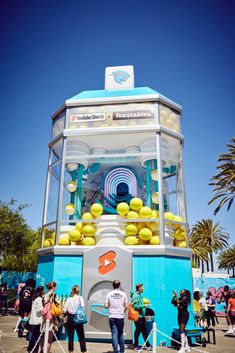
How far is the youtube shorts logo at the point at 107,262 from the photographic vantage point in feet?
31.3

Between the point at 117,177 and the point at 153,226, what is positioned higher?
the point at 117,177

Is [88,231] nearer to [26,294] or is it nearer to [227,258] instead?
[26,294]

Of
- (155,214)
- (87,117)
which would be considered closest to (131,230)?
(155,214)

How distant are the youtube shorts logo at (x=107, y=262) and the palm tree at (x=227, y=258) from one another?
33616mm

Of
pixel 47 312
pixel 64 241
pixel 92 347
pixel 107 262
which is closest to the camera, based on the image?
pixel 47 312

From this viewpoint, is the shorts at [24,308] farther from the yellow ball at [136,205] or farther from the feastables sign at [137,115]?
the feastables sign at [137,115]

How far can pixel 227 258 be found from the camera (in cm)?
3997

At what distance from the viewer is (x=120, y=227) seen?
1052 centimetres

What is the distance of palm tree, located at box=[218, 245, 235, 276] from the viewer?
3934 cm

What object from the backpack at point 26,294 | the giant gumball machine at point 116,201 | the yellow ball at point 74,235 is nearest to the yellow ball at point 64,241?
the giant gumball machine at point 116,201

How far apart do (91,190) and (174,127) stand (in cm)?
422

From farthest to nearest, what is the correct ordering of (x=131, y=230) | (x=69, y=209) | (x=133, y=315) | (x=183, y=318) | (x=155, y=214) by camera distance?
(x=69, y=209), (x=155, y=214), (x=131, y=230), (x=183, y=318), (x=133, y=315)

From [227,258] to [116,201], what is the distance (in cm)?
3264

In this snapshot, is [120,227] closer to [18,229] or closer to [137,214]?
[137,214]
